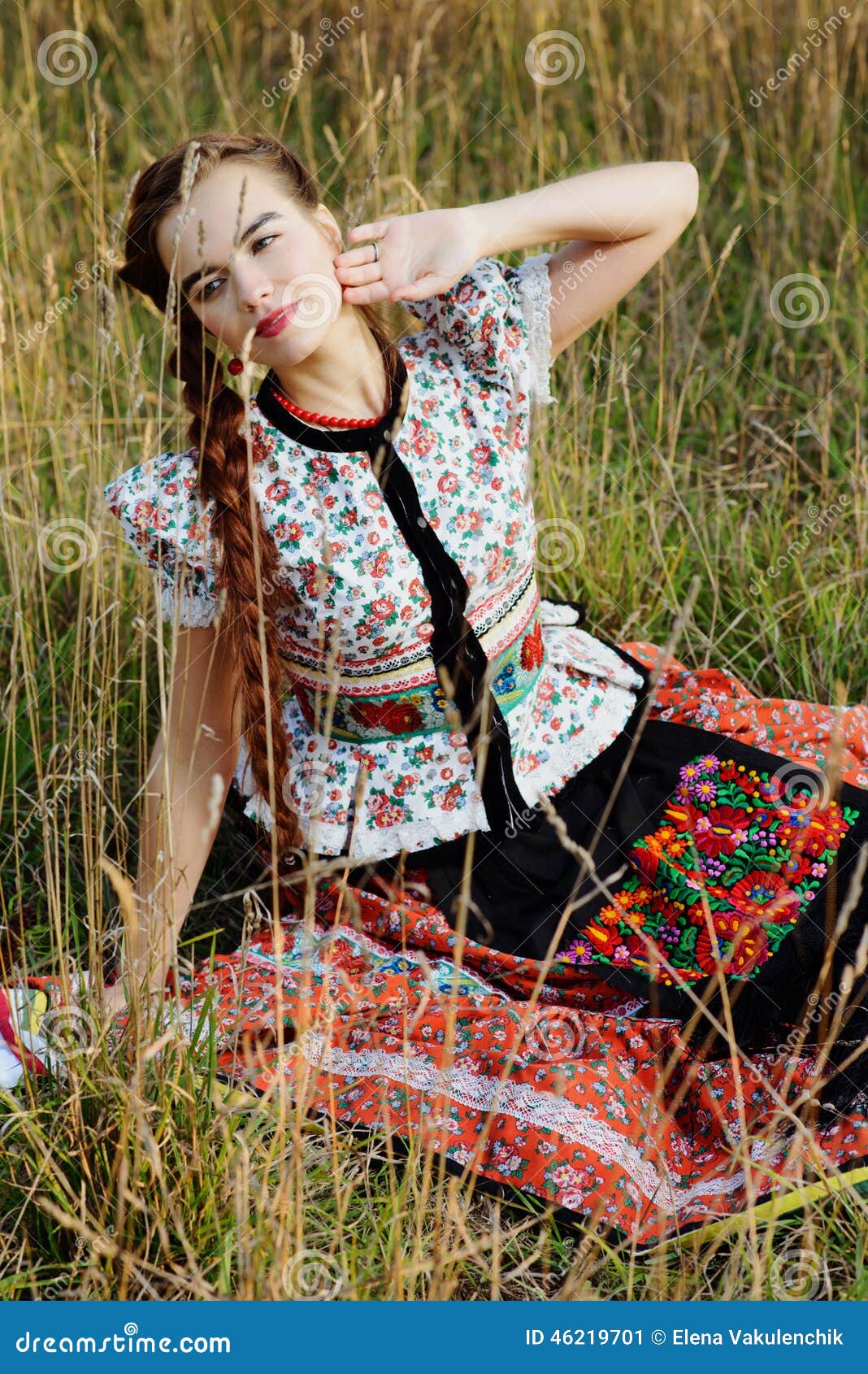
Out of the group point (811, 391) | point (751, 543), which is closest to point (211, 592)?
point (751, 543)

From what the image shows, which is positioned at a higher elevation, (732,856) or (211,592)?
(211,592)

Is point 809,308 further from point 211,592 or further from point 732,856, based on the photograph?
point 211,592

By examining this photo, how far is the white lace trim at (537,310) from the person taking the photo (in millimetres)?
1850

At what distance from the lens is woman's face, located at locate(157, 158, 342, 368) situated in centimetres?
159

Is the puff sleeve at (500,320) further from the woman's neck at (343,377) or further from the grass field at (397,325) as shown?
the grass field at (397,325)

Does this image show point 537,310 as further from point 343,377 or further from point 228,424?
point 228,424

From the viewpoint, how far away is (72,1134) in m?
1.41

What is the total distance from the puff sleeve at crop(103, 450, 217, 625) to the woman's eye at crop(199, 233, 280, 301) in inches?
8.1

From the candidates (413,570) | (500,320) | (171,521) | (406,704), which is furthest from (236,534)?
(500,320)

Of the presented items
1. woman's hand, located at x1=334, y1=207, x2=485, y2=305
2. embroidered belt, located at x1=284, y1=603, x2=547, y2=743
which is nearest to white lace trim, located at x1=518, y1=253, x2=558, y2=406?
woman's hand, located at x1=334, y1=207, x2=485, y2=305

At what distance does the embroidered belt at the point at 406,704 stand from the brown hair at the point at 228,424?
0.12 meters

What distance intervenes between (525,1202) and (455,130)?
9.13 ft

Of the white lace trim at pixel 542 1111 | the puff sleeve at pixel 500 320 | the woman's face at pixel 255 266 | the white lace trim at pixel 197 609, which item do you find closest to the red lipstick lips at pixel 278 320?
the woman's face at pixel 255 266

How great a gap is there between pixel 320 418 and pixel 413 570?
0.79 feet
